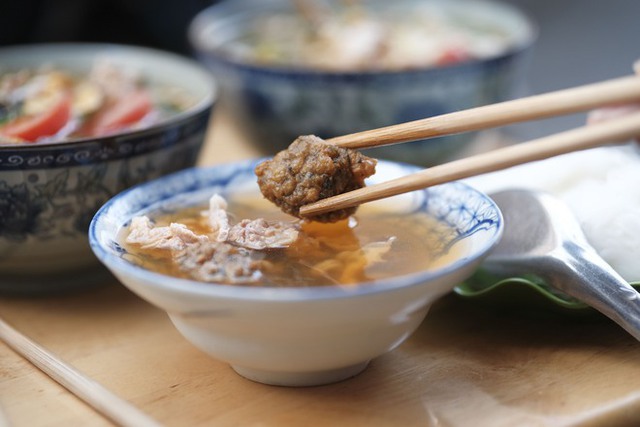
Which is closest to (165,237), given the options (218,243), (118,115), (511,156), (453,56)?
(218,243)

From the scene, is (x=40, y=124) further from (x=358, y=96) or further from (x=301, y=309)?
(x=301, y=309)

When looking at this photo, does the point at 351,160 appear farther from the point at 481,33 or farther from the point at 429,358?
the point at 481,33

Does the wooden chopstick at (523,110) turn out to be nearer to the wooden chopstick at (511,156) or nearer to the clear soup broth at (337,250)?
the wooden chopstick at (511,156)

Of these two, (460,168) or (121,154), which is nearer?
(460,168)

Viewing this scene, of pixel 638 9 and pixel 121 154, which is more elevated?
pixel 121 154

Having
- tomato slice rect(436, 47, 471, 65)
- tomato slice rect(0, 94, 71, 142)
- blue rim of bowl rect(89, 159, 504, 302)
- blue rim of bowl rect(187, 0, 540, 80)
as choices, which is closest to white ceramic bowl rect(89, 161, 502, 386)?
blue rim of bowl rect(89, 159, 504, 302)

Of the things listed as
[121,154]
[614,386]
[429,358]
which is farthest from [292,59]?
[614,386]

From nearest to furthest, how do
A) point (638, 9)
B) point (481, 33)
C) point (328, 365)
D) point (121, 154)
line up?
point (328, 365) < point (121, 154) < point (481, 33) < point (638, 9)
